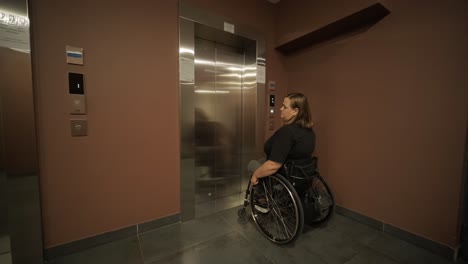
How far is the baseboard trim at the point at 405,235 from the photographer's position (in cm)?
151

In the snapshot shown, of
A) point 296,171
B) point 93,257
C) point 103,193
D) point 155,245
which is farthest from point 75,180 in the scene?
point 296,171

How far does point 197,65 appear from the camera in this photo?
2215mm

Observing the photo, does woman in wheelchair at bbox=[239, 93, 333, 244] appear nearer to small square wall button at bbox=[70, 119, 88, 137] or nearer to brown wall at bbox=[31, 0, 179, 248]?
brown wall at bbox=[31, 0, 179, 248]

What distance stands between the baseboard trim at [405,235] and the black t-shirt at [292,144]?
1.06m

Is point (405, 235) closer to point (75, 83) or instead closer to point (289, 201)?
point (289, 201)

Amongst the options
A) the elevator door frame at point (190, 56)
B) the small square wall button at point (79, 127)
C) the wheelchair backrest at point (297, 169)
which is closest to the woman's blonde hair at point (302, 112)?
the wheelchair backrest at point (297, 169)

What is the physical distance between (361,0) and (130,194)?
2.76m

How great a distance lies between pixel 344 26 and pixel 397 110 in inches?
39.6

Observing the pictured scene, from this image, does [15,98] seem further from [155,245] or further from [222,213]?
[222,213]

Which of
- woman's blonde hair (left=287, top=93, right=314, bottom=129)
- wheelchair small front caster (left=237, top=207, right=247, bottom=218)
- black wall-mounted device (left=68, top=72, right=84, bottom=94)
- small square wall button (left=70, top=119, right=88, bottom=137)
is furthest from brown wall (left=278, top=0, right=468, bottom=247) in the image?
small square wall button (left=70, top=119, right=88, bottom=137)

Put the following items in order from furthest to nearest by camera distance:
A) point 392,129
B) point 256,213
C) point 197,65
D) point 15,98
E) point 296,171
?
point 197,65 → point 256,213 → point 392,129 → point 296,171 → point 15,98

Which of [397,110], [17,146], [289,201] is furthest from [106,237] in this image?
[397,110]

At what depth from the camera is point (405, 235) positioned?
5.70 ft

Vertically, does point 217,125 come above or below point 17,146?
above
